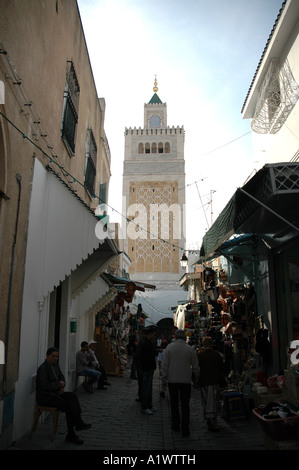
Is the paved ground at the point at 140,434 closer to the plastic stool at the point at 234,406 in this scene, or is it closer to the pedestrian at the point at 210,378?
the plastic stool at the point at 234,406

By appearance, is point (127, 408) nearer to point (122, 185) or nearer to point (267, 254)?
point (267, 254)

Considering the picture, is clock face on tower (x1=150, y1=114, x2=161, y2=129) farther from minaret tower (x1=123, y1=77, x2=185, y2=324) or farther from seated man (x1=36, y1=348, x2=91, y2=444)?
seated man (x1=36, y1=348, x2=91, y2=444)

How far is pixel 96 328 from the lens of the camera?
10.6 m

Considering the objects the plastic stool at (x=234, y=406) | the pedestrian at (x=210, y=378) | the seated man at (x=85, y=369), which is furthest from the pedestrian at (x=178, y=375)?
the seated man at (x=85, y=369)

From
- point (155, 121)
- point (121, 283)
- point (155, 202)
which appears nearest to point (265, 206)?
point (121, 283)

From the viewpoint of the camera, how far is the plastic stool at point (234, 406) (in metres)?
5.14

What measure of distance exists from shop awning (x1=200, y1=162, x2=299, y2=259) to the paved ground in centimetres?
249

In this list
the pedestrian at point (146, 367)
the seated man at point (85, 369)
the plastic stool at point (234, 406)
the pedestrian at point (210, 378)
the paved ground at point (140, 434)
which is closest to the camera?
the paved ground at point (140, 434)

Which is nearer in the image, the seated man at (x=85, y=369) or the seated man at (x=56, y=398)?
the seated man at (x=56, y=398)

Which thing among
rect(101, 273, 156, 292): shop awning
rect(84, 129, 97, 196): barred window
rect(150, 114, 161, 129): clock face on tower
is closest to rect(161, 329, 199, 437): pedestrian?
rect(84, 129, 97, 196): barred window

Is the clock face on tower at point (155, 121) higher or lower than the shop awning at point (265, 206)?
higher

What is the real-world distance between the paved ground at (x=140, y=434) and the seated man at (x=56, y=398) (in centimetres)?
17

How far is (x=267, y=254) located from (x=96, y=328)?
6384 mm
